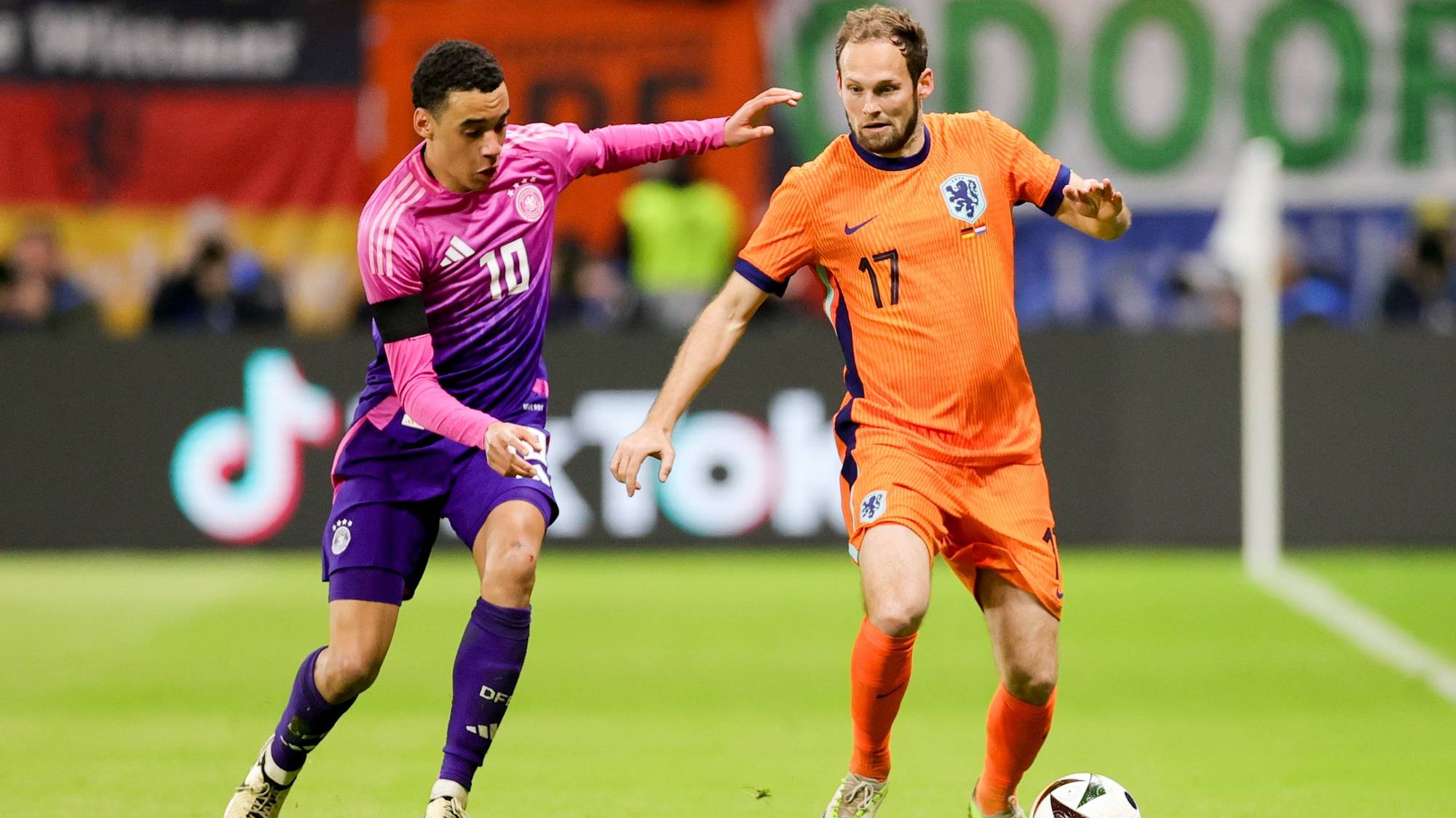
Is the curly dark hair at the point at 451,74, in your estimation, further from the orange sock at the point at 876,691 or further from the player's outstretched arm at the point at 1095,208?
the orange sock at the point at 876,691

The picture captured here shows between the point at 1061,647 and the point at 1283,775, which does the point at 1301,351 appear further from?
the point at 1283,775

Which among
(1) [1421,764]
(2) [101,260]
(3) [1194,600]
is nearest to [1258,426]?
(3) [1194,600]

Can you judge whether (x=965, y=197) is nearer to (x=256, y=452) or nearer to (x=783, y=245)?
(x=783, y=245)

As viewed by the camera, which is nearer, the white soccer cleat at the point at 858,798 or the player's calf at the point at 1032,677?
the player's calf at the point at 1032,677

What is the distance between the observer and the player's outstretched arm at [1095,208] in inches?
220

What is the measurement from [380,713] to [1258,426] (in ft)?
21.3

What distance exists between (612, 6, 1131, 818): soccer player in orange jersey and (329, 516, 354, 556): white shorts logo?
966 mm

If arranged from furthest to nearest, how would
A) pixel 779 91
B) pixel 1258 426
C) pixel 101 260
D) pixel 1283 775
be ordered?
1. pixel 101 260
2. pixel 1258 426
3. pixel 1283 775
4. pixel 779 91

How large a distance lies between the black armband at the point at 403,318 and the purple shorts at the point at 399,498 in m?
0.33

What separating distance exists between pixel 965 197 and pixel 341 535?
2029mm

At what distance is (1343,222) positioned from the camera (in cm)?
1550

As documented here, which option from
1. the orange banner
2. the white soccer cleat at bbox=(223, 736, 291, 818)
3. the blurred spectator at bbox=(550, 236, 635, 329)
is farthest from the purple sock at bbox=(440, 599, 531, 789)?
the orange banner

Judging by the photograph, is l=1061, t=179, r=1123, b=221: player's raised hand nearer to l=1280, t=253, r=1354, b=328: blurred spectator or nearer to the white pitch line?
the white pitch line

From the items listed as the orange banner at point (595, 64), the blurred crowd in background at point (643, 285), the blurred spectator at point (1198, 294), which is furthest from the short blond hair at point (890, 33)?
the orange banner at point (595, 64)
